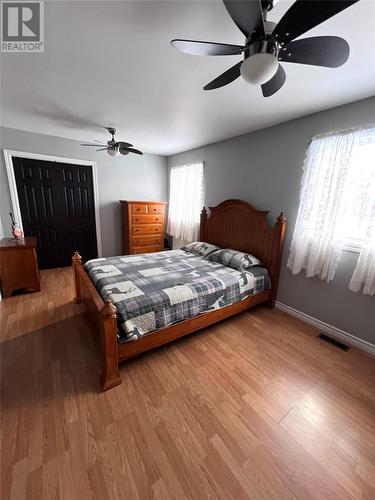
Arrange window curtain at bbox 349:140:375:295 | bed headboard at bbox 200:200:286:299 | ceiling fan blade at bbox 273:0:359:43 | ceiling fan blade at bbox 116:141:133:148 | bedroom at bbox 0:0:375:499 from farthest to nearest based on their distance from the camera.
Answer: ceiling fan blade at bbox 116:141:133:148, bed headboard at bbox 200:200:286:299, window curtain at bbox 349:140:375:295, bedroom at bbox 0:0:375:499, ceiling fan blade at bbox 273:0:359:43

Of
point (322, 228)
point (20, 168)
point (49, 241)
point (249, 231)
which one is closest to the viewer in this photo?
point (322, 228)

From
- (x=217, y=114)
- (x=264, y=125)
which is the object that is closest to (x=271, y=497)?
(x=217, y=114)

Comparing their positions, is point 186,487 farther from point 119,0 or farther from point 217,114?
point 217,114

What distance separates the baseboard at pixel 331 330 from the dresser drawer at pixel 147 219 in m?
2.87

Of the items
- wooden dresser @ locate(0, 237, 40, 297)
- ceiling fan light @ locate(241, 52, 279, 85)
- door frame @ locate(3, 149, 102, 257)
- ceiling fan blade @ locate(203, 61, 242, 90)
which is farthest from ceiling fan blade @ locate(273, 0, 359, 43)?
door frame @ locate(3, 149, 102, 257)

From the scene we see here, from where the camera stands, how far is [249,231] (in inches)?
117

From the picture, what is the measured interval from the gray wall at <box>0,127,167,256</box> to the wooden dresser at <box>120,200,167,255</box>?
0.84 feet

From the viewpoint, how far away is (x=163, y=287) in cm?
198

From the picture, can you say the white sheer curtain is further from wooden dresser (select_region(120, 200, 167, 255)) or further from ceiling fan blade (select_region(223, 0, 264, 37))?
ceiling fan blade (select_region(223, 0, 264, 37))

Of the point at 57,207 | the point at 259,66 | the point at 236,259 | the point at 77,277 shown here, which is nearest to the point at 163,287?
the point at 236,259

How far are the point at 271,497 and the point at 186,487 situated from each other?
1.39 feet

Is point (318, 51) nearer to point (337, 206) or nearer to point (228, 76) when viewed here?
point (228, 76)

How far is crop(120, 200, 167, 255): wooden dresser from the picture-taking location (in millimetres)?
4145

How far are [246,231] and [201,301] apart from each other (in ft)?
4.75
